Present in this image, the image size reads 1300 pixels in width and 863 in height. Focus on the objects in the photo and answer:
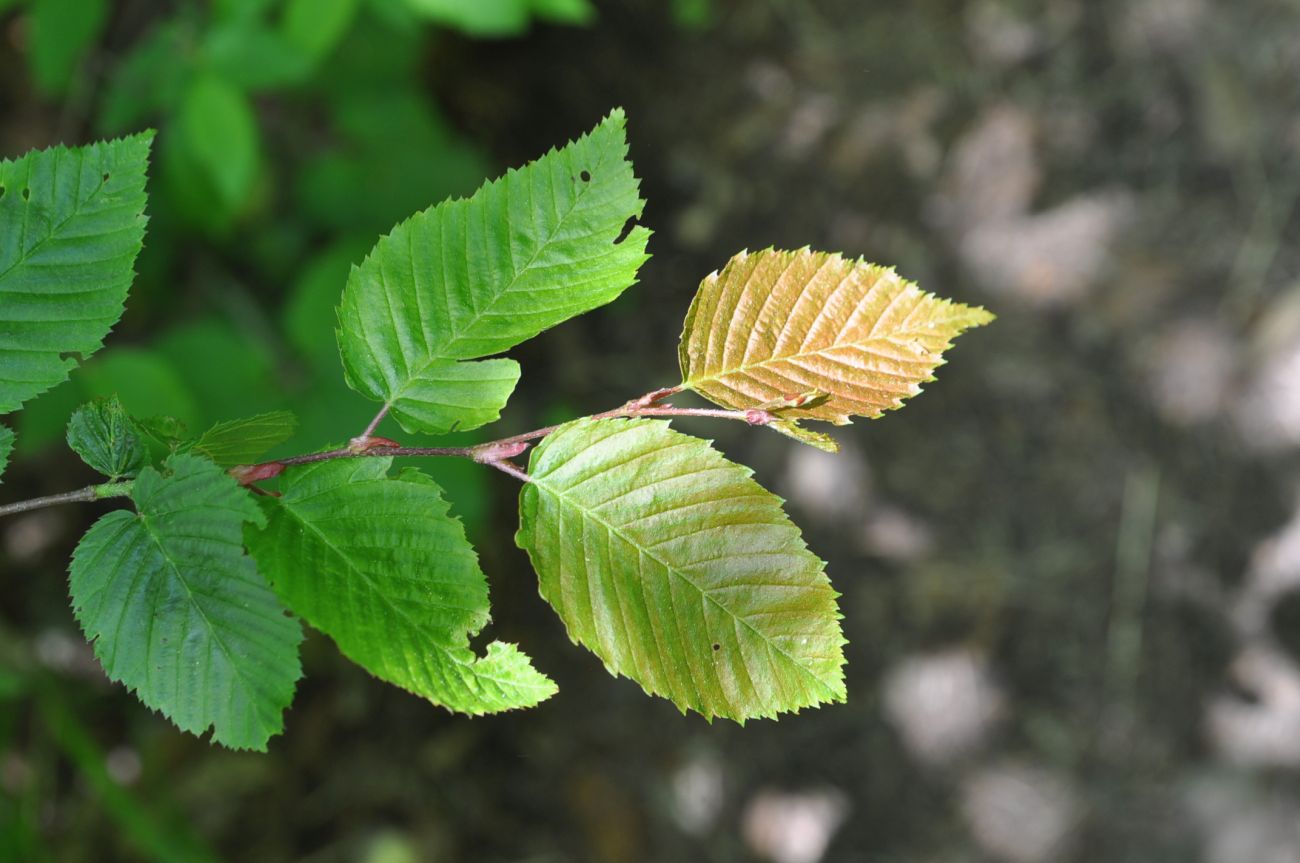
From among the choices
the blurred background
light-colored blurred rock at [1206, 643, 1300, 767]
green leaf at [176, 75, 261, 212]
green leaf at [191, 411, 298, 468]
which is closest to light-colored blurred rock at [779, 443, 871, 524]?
the blurred background

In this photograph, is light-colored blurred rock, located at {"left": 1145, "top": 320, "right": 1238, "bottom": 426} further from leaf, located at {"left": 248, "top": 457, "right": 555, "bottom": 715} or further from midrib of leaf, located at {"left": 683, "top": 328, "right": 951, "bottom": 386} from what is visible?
leaf, located at {"left": 248, "top": 457, "right": 555, "bottom": 715}

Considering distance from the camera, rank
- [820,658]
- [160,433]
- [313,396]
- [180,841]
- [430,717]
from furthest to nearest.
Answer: [430,717]
[180,841]
[313,396]
[160,433]
[820,658]

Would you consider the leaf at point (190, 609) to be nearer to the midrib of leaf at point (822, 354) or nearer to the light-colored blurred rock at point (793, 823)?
the midrib of leaf at point (822, 354)

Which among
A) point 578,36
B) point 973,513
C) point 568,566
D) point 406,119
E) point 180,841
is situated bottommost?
point 180,841

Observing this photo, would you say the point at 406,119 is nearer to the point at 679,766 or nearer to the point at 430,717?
the point at 430,717

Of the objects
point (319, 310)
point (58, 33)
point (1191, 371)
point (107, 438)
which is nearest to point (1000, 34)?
point (1191, 371)

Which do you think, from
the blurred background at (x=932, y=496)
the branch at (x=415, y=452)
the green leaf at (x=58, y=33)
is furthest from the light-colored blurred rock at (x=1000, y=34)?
the branch at (x=415, y=452)

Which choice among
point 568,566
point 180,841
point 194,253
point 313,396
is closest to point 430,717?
point 180,841
